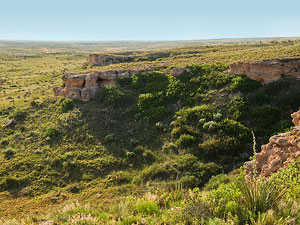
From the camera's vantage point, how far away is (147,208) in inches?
Answer: 280

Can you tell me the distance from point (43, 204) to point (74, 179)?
10.4 ft

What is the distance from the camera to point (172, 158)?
19156mm

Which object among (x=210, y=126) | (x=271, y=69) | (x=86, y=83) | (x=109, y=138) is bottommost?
(x=109, y=138)

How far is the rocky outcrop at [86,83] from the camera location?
28.5 m

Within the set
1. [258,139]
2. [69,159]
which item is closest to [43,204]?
[69,159]

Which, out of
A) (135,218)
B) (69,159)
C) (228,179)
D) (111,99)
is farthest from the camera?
(111,99)

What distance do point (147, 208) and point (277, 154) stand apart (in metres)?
7.54

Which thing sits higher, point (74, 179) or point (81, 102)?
point (81, 102)

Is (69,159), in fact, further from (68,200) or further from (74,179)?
(68,200)

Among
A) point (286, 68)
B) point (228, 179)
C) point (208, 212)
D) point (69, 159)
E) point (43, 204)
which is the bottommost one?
point (43, 204)

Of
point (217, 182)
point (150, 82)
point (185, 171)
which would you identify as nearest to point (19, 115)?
point (150, 82)

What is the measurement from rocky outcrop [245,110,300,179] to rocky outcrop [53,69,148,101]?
22.3 metres

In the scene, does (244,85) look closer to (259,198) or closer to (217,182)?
(217,182)

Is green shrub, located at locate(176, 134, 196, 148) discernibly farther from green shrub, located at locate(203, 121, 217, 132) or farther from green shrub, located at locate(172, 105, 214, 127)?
green shrub, located at locate(172, 105, 214, 127)
